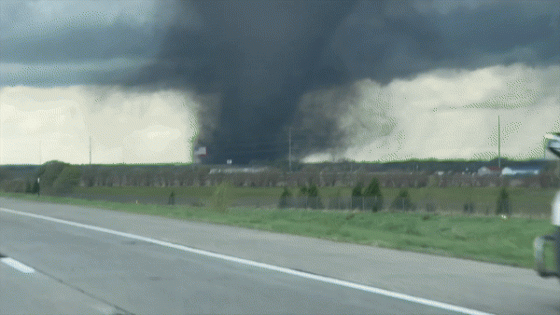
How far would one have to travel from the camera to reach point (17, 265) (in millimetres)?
13859

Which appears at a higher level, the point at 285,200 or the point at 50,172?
the point at 50,172

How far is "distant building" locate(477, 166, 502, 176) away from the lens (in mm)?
102113

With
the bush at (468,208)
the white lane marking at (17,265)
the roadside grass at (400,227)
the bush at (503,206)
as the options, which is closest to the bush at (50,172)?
the roadside grass at (400,227)

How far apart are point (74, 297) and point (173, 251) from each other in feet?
19.3

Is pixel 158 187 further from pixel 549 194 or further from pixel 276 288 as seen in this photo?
pixel 276 288

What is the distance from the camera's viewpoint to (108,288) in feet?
35.7

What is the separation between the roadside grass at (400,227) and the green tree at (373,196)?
101 inches

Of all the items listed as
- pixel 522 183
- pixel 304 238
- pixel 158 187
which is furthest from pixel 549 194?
pixel 304 238

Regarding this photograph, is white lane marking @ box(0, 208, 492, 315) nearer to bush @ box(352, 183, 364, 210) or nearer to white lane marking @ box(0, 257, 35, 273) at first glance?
white lane marking @ box(0, 257, 35, 273)

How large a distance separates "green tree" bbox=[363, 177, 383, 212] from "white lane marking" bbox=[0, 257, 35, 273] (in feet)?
194

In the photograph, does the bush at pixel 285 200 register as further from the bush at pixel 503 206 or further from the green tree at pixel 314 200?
the bush at pixel 503 206

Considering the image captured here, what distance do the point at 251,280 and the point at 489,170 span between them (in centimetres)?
10284

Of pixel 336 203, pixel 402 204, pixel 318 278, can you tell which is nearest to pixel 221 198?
pixel 402 204

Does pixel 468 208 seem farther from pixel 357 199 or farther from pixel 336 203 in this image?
pixel 336 203
